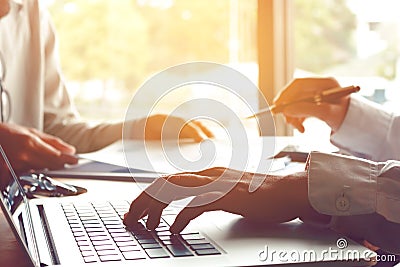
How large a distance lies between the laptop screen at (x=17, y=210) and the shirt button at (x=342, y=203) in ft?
1.12

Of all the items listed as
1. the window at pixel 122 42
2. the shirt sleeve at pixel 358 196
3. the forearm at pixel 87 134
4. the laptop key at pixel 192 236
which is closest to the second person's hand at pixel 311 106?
the forearm at pixel 87 134

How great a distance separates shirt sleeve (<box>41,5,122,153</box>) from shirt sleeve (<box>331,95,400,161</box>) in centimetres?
60

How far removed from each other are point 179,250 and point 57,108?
1.17 m

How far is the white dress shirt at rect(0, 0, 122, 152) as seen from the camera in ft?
5.40

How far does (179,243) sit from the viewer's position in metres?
0.69

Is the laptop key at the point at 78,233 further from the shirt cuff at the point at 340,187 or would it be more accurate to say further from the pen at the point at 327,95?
the pen at the point at 327,95

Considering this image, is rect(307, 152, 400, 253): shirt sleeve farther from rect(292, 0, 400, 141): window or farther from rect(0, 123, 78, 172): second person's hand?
rect(292, 0, 400, 141): window

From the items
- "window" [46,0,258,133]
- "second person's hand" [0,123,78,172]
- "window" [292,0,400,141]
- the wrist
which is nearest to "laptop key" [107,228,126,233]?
"second person's hand" [0,123,78,172]

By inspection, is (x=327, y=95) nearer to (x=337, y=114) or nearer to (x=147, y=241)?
(x=337, y=114)

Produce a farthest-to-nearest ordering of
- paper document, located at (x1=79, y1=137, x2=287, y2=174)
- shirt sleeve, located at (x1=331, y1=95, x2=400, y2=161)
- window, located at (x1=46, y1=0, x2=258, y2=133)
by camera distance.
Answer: window, located at (x1=46, y1=0, x2=258, y2=133), shirt sleeve, located at (x1=331, y1=95, x2=400, y2=161), paper document, located at (x1=79, y1=137, x2=287, y2=174)

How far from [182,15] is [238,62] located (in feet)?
3.38

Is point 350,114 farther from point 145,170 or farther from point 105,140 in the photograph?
point 105,140

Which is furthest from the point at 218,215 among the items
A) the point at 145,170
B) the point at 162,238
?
the point at 145,170

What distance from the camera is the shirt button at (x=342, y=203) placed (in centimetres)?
75
